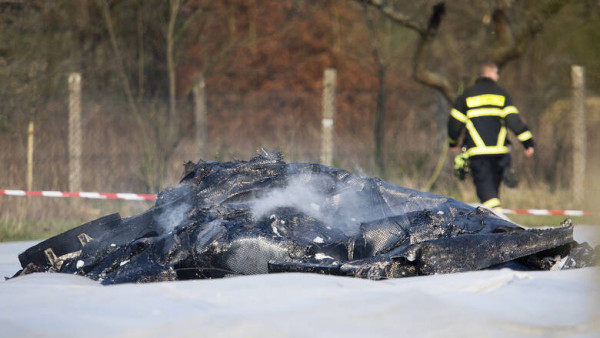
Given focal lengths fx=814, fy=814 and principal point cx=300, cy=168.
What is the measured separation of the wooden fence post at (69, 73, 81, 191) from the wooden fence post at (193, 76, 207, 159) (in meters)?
1.70

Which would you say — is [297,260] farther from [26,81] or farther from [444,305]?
[26,81]

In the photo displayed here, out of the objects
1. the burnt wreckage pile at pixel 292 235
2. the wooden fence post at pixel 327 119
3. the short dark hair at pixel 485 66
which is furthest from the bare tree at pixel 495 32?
the burnt wreckage pile at pixel 292 235

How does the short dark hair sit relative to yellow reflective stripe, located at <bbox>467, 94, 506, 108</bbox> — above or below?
above

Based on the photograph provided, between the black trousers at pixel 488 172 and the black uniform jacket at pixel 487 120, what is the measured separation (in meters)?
0.07

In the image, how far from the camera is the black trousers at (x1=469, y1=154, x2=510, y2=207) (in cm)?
811

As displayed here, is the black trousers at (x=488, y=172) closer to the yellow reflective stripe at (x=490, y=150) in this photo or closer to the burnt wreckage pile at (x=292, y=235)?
the yellow reflective stripe at (x=490, y=150)

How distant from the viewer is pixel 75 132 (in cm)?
1085

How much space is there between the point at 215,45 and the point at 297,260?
16.0 meters

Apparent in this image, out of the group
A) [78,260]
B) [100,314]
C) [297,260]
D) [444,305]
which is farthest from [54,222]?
[444,305]

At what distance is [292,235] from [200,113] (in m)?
6.88

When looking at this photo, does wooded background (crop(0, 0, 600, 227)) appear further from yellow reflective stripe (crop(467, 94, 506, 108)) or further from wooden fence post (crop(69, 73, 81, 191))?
yellow reflective stripe (crop(467, 94, 506, 108))

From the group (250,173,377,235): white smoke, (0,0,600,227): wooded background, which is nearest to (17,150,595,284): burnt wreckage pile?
(250,173,377,235): white smoke

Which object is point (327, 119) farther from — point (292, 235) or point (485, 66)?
point (292, 235)

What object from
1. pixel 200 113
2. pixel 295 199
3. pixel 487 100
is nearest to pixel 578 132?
pixel 487 100
